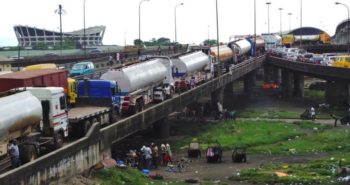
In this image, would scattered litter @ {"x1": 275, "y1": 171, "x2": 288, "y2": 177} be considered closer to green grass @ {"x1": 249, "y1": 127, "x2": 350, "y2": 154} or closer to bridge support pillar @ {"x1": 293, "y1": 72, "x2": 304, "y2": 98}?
green grass @ {"x1": 249, "y1": 127, "x2": 350, "y2": 154}

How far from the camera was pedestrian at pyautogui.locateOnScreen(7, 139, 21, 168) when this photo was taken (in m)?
22.2

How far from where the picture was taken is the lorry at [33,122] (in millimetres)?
21891

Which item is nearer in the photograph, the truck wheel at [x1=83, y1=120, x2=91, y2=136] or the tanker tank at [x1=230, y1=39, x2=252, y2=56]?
the truck wheel at [x1=83, y1=120, x2=91, y2=136]

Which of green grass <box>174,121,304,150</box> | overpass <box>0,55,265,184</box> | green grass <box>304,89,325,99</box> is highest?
overpass <box>0,55,265,184</box>

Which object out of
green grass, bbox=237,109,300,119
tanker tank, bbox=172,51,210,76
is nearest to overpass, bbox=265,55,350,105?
green grass, bbox=237,109,300,119

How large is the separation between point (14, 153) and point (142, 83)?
60.8 ft

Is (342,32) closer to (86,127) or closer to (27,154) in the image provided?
(86,127)

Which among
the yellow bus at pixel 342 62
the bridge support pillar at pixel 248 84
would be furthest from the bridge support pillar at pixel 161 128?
the bridge support pillar at pixel 248 84

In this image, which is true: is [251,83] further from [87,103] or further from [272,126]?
[87,103]

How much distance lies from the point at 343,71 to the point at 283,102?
13.5m

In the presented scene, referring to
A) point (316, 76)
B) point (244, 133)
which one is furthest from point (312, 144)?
point (316, 76)

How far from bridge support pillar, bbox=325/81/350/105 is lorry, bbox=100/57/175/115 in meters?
29.1

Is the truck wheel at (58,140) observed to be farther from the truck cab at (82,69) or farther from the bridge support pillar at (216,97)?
the bridge support pillar at (216,97)

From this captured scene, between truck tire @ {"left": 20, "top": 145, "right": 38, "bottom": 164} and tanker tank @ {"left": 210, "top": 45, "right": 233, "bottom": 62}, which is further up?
tanker tank @ {"left": 210, "top": 45, "right": 233, "bottom": 62}
